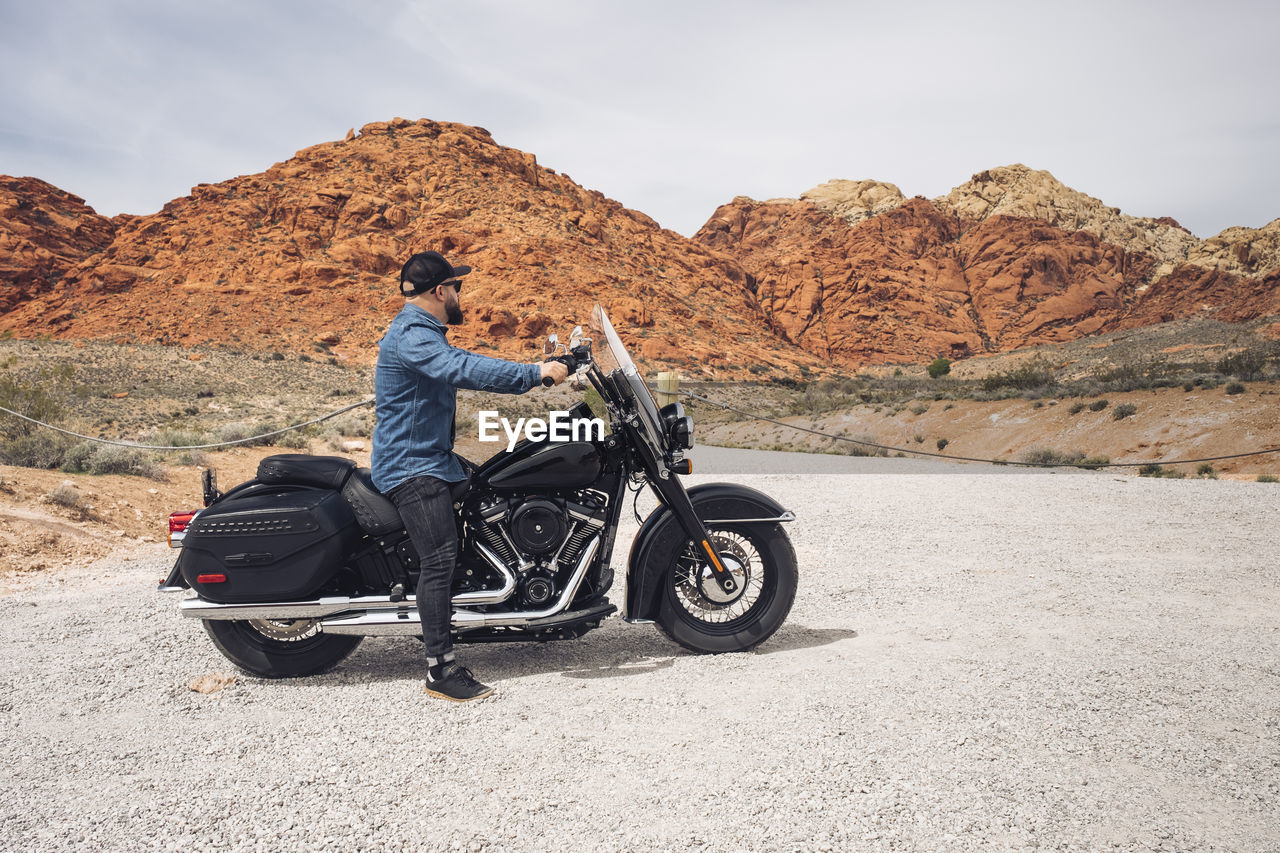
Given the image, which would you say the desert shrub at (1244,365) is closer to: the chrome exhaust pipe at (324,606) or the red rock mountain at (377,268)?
the chrome exhaust pipe at (324,606)

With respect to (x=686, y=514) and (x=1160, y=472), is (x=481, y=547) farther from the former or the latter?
(x=1160, y=472)

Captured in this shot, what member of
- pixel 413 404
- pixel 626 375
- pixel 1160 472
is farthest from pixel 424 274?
pixel 1160 472

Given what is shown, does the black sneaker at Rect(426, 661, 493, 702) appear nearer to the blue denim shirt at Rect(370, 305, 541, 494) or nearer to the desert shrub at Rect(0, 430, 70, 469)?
the blue denim shirt at Rect(370, 305, 541, 494)

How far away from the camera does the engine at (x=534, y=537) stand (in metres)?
3.70

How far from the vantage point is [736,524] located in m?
4.11

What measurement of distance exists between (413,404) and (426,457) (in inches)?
10.8

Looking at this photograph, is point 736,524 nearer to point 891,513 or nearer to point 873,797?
point 873,797

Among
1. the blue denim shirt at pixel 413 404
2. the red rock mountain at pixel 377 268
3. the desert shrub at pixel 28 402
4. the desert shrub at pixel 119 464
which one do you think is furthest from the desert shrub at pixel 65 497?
the red rock mountain at pixel 377 268

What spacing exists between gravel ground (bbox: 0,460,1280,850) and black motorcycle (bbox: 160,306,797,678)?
0.32 metres

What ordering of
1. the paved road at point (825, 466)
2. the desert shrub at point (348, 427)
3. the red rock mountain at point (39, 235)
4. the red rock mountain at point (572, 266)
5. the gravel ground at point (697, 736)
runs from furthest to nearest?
the red rock mountain at point (39, 235) → the red rock mountain at point (572, 266) → the desert shrub at point (348, 427) → the paved road at point (825, 466) → the gravel ground at point (697, 736)

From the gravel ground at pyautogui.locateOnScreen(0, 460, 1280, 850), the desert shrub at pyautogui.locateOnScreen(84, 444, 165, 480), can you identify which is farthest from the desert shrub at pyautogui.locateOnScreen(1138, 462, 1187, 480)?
the desert shrub at pyautogui.locateOnScreen(84, 444, 165, 480)

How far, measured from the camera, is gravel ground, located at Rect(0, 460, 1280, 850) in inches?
95.2

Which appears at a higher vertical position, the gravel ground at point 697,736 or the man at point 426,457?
the man at point 426,457

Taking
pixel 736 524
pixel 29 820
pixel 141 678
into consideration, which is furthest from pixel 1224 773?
pixel 141 678
